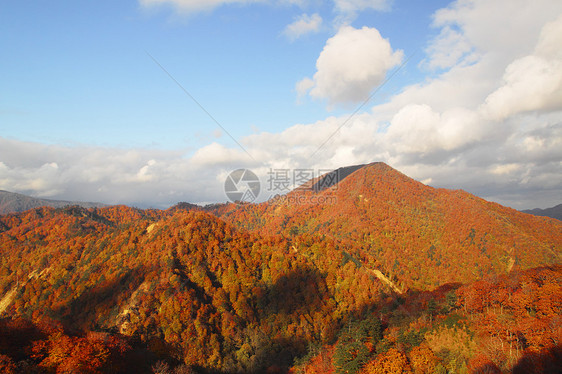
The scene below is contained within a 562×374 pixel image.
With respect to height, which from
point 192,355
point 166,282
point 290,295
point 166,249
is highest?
point 166,249

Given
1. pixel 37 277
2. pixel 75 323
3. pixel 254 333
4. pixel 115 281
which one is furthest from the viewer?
pixel 37 277

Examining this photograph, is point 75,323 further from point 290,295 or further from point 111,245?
point 290,295

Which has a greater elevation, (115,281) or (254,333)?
(115,281)

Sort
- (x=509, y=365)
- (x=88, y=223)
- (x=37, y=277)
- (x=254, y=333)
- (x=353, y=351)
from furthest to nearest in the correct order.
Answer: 1. (x=88, y=223)
2. (x=37, y=277)
3. (x=254, y=333)
4. (x=353, y=351)
5. (x=509, y=365)

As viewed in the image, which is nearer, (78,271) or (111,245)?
(78,271)

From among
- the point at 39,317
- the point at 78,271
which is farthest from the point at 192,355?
the point at 78,271

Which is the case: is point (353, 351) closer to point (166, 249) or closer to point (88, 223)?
point (166, 249)
